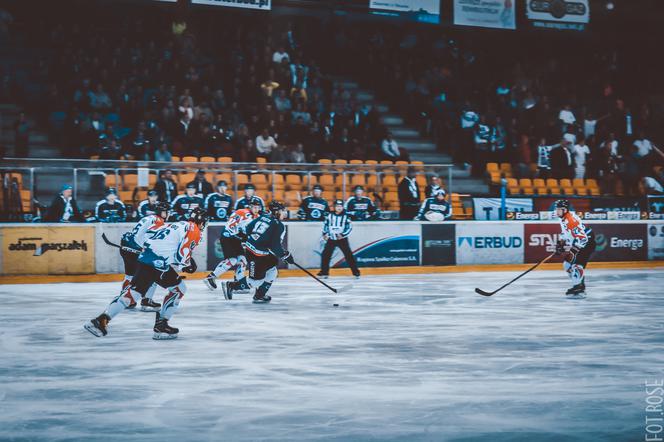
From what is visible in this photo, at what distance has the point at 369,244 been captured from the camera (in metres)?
18.3

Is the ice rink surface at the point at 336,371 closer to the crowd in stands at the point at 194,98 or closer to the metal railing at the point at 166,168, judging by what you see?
the metal railing at the point at 166,168

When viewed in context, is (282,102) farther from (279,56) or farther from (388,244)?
(388,244)

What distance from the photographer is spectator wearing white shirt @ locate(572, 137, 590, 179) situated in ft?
73.0

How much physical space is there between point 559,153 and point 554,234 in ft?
10.4

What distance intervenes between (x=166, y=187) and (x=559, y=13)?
1509 cm

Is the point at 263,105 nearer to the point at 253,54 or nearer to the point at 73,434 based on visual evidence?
the point at 253,54

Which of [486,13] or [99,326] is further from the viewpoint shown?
[486,13]

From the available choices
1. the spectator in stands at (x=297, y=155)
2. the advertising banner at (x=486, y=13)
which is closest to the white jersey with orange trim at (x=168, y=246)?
the spectator in stands at (x=297, y=155)

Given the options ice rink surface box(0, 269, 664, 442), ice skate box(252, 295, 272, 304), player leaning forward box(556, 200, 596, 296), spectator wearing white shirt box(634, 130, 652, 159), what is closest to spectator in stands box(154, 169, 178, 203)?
ice rink surface box(0, 269, 664, 442)

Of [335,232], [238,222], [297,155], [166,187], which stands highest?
[297,155]

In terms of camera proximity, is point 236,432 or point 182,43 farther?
point 182,43

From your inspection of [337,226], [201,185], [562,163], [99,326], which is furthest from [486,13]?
[99,326]

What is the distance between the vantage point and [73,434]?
16.4 feet

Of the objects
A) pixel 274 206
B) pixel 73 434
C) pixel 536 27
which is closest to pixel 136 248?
pixel 274 206
